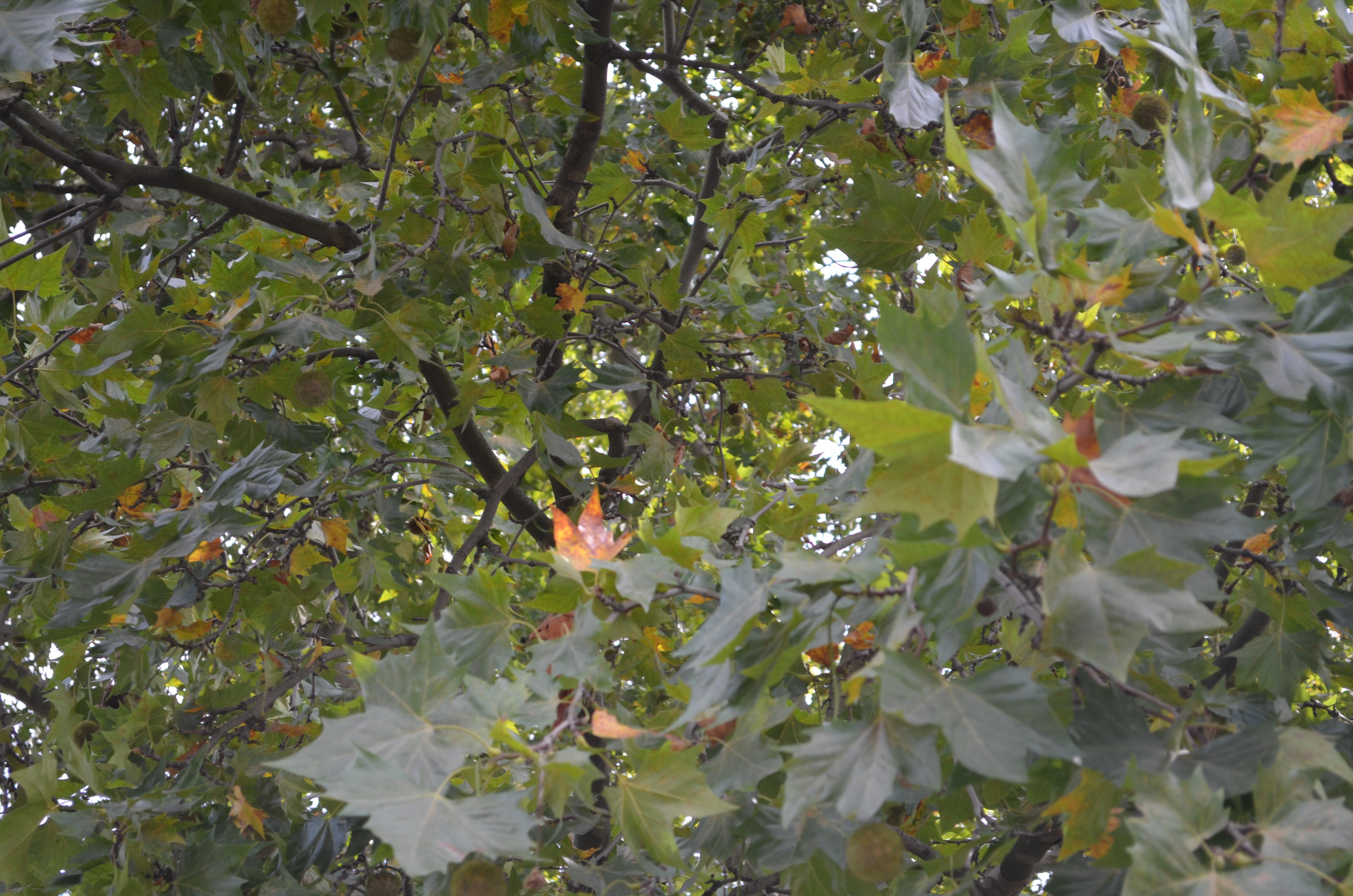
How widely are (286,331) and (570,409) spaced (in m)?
3.81

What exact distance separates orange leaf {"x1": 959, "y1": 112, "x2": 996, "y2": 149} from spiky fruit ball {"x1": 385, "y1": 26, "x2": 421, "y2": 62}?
1292mm

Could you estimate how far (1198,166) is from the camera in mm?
1022

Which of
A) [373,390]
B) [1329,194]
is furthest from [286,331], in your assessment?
[1329,194]

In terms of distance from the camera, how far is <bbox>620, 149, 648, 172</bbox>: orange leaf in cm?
315

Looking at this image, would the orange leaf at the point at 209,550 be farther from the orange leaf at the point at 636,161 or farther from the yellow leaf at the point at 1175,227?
the yellow leaf at the point at 1175,227

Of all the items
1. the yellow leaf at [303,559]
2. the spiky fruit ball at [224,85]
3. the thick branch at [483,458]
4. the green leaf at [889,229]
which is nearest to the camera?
the green leaf at [889,229]

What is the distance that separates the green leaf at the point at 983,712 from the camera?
2.89 ft

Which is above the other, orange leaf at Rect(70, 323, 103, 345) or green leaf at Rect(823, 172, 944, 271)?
orange leaf at Rect(70, 323, 103, 345)

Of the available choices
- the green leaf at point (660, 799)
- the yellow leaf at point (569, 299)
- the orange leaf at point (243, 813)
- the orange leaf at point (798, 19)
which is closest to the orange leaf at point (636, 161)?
the orange leaf at point (798, 19)

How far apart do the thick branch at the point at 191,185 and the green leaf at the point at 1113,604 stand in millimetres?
2064

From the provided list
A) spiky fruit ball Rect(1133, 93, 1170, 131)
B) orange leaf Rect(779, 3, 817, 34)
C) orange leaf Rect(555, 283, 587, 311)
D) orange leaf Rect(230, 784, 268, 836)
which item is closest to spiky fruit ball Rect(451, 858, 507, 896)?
orange leaf Rect(230, 784, 268, 836)

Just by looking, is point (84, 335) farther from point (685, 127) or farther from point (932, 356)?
point (932, 356)

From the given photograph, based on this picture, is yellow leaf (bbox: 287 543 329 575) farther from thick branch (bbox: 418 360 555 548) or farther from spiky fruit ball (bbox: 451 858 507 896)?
spiky fruit ball (bbox: 451 858 507 896)

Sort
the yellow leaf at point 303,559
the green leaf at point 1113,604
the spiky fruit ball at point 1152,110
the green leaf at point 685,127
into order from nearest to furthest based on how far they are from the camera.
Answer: the green leaf at point 1113,604 → the spiky fruit ball at point 1152,110 → the yellow leaf at point 303,559 → the green leaf at point 685,127
